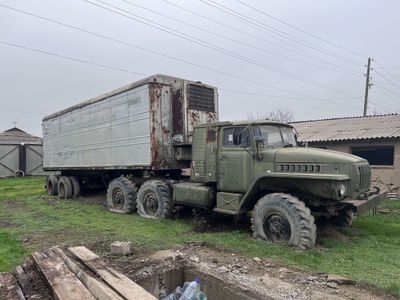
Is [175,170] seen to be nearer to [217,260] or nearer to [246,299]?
[217,260]

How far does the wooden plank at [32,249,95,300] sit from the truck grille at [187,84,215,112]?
576 cm

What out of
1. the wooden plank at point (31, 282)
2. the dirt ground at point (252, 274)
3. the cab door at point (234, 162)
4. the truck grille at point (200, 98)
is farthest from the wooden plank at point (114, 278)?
the truck grille at point (200, 98)

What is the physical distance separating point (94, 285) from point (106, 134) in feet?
25.0

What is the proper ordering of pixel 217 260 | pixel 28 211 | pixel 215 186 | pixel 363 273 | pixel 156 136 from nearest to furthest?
pixel 363 273, pixel 217 260, pixel 215 186, pixel 156 136, pixel 28 211

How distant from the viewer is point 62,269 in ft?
16.4

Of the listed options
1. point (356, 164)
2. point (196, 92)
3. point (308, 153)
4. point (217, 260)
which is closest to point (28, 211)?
point (196, 92)

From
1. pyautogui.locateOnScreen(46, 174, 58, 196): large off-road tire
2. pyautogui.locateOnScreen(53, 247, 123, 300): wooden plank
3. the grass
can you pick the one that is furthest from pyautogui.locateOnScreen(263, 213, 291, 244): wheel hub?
pyautogui.locateOnScreen(46, 174, 58, 196): large off-road tire

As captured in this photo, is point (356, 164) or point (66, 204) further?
point (66, 204)

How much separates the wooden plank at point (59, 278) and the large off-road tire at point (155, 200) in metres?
4.09

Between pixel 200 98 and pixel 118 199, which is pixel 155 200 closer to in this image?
pixel 118 199

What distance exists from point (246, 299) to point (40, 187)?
16679mm

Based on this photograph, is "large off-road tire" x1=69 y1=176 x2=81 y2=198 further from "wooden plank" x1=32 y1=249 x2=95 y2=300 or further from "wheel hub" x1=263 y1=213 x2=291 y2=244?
"wheel hub" x1=263 y1=213 x2=291 y2=244

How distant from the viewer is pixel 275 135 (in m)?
8.06

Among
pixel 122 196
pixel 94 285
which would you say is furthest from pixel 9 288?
pixel 122 196
